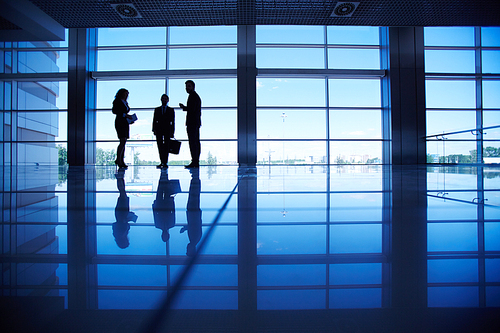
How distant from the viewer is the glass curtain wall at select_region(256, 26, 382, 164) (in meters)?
10.4

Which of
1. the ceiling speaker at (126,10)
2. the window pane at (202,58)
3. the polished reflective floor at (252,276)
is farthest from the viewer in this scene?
the window pane at (202,58)

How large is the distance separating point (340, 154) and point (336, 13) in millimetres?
6152

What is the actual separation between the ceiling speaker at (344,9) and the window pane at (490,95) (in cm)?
880

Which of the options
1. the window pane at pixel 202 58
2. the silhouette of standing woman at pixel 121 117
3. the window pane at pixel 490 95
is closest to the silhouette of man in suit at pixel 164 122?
the silhouette of standing woman at pixel 121 117

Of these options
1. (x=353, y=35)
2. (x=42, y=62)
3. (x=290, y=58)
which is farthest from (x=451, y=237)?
(x=42, y=62)

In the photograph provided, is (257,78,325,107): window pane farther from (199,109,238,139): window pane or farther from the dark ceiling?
the dark ceiling

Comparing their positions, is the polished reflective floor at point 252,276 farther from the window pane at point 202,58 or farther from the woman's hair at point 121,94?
the window pane at point 202,58

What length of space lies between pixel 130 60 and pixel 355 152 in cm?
931

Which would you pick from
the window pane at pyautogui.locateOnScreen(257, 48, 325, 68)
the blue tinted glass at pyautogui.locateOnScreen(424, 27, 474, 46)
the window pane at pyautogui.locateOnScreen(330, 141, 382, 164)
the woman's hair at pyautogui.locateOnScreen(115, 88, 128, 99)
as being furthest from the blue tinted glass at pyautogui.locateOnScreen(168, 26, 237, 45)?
the blue tinted glass at pyautogui.locateOnScreen(424, 27, 474, 46)

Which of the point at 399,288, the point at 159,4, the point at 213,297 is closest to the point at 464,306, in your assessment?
the point at 399,288

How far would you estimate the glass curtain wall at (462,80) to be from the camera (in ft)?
33.3

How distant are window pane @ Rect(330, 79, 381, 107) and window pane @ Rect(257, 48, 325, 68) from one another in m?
0.98

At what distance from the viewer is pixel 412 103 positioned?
9.73 m

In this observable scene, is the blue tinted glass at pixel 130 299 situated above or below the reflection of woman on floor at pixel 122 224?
below
